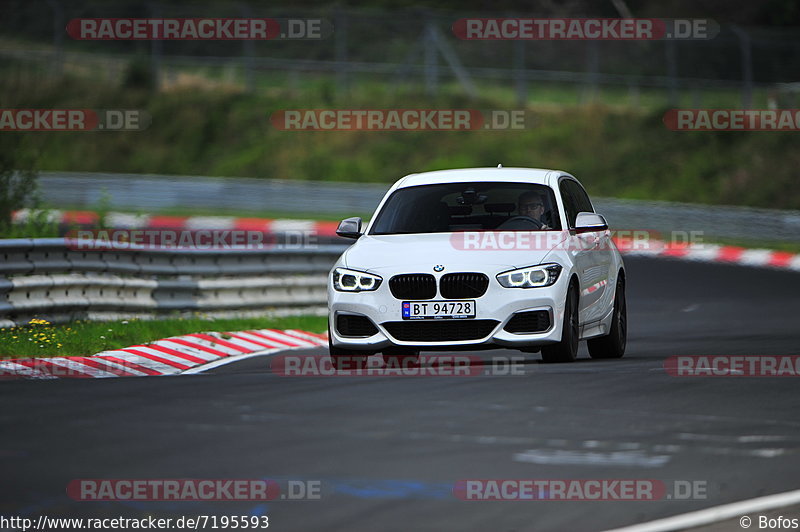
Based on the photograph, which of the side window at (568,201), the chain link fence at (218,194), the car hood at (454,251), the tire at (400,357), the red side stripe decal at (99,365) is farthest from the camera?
the chain link fence at (218,194)

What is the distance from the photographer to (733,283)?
26078mm

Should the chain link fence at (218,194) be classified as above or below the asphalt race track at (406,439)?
above

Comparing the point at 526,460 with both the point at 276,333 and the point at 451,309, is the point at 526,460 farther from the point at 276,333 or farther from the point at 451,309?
the point at 276,333

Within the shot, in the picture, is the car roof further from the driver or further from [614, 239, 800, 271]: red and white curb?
[614, 239, 800, 271]: red and white curb

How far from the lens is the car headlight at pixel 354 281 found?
1225 centimetres

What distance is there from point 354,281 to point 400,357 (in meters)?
1.41

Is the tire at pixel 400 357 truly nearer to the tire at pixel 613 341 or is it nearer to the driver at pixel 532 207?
the driver at pixel 532 207

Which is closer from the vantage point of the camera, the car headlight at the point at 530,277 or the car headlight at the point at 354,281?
the car headlight at the point at 530,277

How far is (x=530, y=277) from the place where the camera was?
12164 millimetres

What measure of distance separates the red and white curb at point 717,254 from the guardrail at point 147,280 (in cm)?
1261

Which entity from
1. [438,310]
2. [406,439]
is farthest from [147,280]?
[406,439]

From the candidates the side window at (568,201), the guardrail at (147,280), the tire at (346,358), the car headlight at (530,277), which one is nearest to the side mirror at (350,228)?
the tire at (346,358)

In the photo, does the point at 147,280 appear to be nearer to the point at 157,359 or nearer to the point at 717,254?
the point at 157,359

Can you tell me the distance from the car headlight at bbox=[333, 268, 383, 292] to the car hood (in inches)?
2.3
